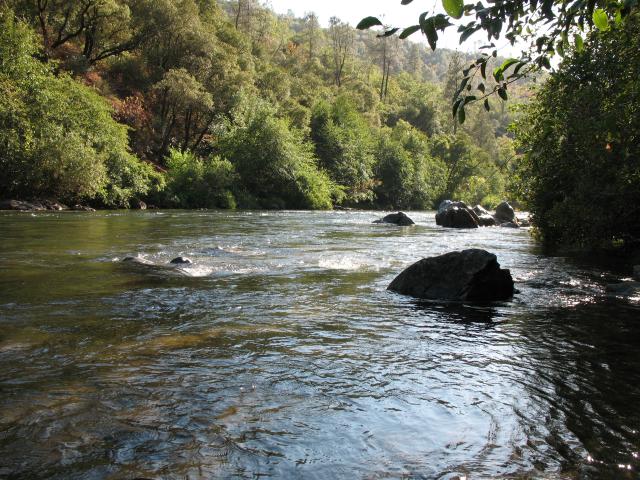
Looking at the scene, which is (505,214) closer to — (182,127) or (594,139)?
(594,139)

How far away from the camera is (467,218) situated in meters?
26.7

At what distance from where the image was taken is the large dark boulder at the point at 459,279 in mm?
8047

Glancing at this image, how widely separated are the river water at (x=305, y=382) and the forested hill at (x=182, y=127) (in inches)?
375

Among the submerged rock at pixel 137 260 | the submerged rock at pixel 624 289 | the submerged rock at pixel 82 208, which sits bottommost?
the submerged rock at pixel 137 260

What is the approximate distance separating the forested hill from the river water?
953 cm

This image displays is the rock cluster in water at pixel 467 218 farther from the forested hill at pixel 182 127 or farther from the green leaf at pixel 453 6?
the green leaf at pixel 453 6

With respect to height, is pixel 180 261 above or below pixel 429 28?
below

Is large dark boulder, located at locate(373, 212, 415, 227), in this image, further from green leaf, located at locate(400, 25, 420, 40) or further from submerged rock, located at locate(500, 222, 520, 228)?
green leaf, located at locate(400, 25, 420, 40)

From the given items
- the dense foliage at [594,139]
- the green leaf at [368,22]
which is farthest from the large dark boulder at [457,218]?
the green leaf at [368,22]

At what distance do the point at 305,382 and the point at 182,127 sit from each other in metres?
52.9

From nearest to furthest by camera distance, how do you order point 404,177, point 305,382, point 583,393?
point 583,393, point 305,382, point 404,177

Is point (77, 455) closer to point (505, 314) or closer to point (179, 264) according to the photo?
point (505, 314)

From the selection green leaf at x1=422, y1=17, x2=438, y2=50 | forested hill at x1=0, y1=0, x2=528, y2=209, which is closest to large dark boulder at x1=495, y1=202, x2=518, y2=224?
forested hill at x1=0, y1=0, x2=528, y2=209

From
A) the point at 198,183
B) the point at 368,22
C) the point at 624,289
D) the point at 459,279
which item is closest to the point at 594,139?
the point at 624,289
